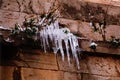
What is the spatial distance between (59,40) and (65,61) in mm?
314

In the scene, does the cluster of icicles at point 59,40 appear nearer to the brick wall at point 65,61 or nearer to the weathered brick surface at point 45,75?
the brick wall at point 65,61

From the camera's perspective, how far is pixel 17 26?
6.14 metres

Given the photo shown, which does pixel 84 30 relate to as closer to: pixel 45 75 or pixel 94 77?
pixel 94 77

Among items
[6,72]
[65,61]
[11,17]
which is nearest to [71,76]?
[65,61]

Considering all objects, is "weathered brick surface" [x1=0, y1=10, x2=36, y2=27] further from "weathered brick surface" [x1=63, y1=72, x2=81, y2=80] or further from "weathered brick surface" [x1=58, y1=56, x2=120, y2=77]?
"weathered brick surface" [x1=63, y1=72, x2=81, y2=80]

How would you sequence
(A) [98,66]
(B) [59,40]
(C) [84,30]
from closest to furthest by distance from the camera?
(B) [59,40]
(A) [98,66]
(C) [84,30]

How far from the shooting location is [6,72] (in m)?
5.82

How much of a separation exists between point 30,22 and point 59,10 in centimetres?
82

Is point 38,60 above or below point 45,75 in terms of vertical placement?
above

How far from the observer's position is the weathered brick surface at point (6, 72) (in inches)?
227

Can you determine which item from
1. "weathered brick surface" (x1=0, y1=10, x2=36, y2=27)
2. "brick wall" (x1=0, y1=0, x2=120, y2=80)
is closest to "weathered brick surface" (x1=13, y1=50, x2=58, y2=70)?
"brick wall" (x1=0, y1=0, x2=120, y2=80)

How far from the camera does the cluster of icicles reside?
6.15m

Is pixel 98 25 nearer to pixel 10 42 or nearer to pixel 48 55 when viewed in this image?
pixel 48 55

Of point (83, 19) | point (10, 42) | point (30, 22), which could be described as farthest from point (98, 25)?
point (10, 42)
